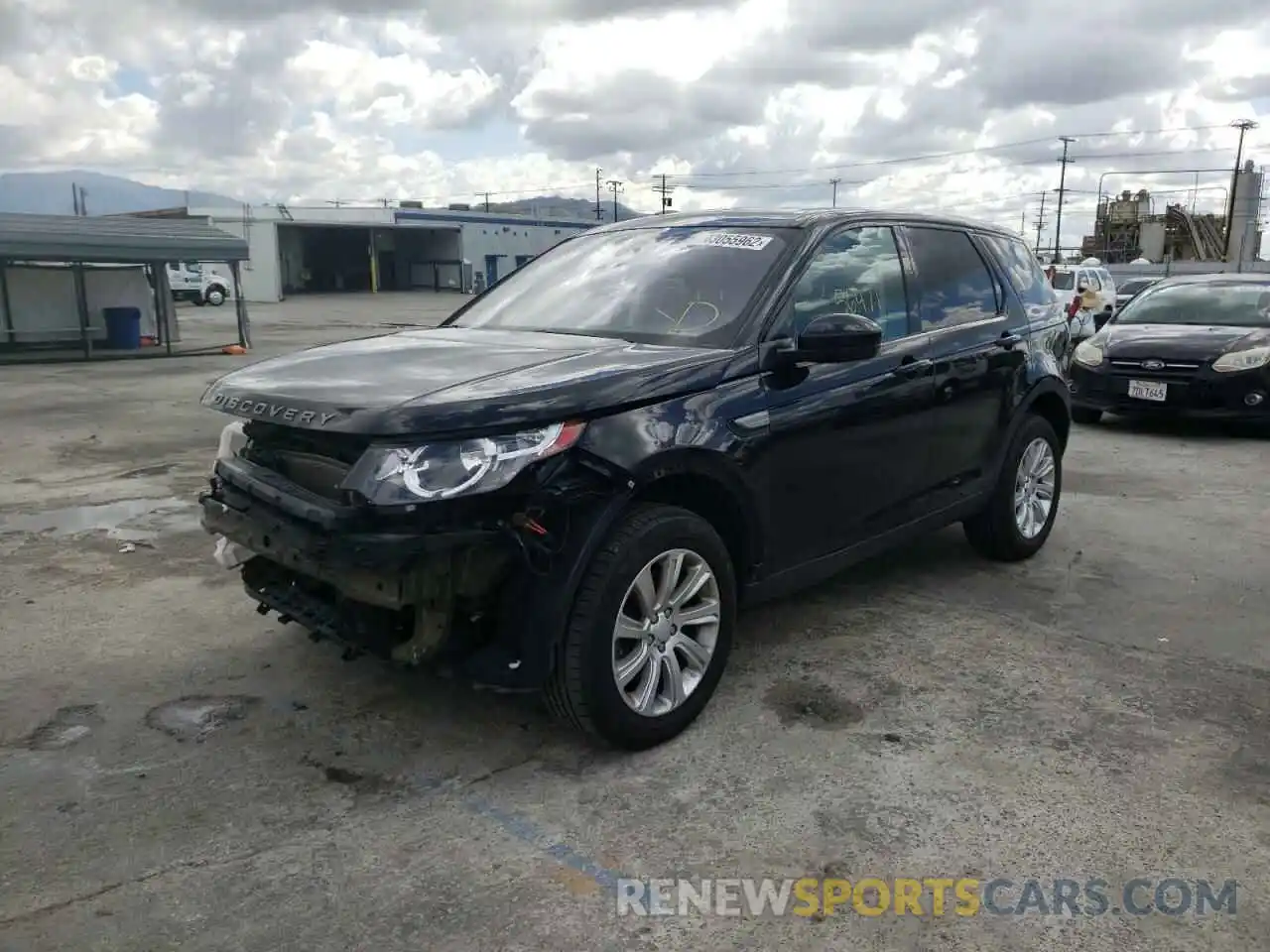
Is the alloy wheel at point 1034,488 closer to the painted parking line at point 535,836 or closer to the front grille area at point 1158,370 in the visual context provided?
the painted parking line at point 535,836

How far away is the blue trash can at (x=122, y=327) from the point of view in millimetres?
19406

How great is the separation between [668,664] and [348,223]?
2173 inches

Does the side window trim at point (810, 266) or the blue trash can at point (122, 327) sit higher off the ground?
the side window trim at point (810, 266)

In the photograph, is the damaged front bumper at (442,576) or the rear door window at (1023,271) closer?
the damaged front bumper at (442,576)

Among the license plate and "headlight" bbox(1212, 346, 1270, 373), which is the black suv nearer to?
the license plate

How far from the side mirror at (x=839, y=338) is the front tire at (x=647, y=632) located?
780mm

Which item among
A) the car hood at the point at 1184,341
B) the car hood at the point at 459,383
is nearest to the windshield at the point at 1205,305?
the car hood at the point at 1184,341

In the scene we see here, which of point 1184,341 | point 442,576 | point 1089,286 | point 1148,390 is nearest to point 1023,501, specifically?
point 442,576

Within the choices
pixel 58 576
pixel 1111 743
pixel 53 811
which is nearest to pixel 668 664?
pixel 1111 743

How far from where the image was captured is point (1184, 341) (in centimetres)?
984

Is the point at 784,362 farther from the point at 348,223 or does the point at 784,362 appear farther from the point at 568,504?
the point at 348,223

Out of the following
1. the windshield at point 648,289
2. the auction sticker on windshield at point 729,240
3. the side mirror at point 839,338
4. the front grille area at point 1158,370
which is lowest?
the front grille area at point 1158,370

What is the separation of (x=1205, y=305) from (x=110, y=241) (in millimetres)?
16983

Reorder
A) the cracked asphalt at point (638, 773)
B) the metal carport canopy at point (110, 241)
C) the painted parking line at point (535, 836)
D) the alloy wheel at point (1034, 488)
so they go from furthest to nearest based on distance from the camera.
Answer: the metal carport canopy at point (110, 241) < the alloy wheel at point (1034, 488) < the painted parking line at point (535, 836) < the cracked asphalt at point (638, 773)
